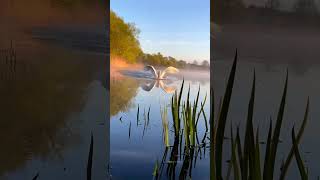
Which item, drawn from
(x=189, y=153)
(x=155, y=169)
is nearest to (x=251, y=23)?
(x=189, y=153)

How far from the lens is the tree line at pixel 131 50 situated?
1852 mm

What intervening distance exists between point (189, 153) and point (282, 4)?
833 millimetres

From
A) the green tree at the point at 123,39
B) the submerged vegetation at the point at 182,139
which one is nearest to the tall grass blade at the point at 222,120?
the submerged vegetation at the point at 182,139

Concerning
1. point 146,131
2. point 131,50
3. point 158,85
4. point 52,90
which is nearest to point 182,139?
point 146,131

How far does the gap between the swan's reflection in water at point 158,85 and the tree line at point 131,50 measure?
8 cm

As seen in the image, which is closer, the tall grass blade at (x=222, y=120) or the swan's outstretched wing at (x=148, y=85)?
the tall grass blade at (x=222, y=120)

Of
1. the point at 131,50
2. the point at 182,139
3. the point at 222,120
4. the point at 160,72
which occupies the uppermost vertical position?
the point at 131,50

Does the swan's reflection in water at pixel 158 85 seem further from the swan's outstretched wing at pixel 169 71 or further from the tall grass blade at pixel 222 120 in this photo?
the tall grass blade at pixel 222 120

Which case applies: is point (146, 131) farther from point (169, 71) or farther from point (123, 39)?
point (123, 39)

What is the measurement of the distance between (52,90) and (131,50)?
0.41 metres

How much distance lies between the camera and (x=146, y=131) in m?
1.86

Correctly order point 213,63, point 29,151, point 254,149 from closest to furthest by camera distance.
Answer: point 254,149 → point 29,151 → point 213,63

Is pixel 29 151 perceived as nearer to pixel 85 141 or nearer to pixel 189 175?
pixel 85 141

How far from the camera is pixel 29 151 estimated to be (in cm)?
171
